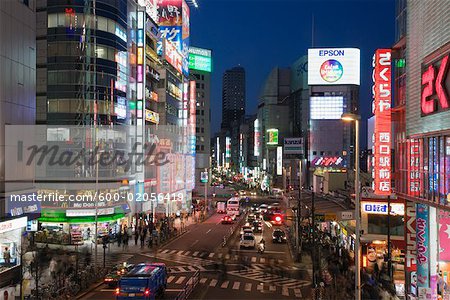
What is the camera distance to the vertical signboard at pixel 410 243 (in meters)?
23.4

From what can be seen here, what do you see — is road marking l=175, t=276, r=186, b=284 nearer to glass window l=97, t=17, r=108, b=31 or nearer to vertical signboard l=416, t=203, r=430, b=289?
vertical signboard l=416, t=203, r=430, b=289

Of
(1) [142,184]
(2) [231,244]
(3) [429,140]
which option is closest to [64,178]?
(1) [142,184]

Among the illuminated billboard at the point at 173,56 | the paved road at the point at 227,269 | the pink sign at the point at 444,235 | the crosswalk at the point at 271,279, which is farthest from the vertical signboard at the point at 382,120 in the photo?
the illuminated billboard at the point at 173,56

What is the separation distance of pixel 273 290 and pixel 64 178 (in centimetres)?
2541

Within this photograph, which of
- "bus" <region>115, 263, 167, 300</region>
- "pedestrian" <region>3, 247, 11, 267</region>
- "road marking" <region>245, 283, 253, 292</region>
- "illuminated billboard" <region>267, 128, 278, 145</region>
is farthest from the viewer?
"illuminated billboard" <region>267, 128, 278, 145</region>

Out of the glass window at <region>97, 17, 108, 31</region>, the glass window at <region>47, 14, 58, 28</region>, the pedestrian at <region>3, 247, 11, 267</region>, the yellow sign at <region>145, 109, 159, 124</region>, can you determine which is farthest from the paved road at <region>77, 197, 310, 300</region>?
the glass window at <region>47, 14, 58, 28</region>

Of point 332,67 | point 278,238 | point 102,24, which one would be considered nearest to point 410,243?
point 278,238

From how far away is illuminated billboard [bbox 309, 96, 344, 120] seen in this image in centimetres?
10875

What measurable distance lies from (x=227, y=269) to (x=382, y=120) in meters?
14.2

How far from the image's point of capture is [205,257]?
126 feet

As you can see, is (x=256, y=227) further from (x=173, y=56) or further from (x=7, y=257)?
(x=173, y=56)

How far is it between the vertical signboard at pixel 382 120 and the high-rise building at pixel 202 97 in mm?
95250

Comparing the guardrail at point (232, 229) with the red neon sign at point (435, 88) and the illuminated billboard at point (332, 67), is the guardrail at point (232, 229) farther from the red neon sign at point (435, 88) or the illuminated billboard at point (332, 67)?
the illuminated billboard at point (332, 67)

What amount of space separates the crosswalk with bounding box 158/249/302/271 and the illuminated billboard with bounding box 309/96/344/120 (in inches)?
2943
